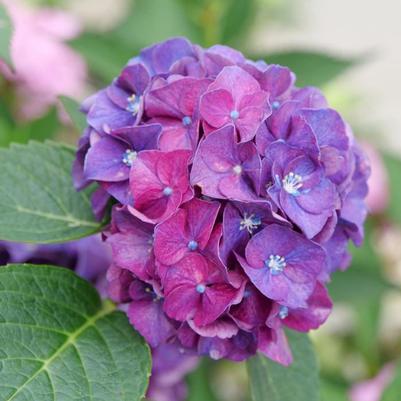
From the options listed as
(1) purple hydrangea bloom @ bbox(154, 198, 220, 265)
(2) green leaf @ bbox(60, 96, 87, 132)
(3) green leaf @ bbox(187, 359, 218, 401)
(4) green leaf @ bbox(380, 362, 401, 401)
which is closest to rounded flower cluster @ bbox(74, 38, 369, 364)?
(1) purple hydrangea bloom @ bbox(154, 198, 220, 265)

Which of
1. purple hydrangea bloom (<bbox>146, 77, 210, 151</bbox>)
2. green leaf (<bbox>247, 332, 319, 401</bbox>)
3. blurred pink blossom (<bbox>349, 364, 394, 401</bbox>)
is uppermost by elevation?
purple hydrangea bloom (<bbox>146, 77, 210, 151</bbox>)

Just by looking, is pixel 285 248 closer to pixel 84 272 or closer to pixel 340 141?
pixel 340 141

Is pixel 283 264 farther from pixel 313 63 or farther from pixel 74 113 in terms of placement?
pixel 313 63

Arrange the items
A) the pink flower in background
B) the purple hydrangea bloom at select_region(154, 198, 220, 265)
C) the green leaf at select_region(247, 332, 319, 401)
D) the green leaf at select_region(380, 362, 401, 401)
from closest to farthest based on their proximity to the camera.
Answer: the purple hydrangea bloom at select_region(154, 198, 220, 265) < the green leaf at select_region(247, 332, 319, 401) < the green leaf at select_region(380, 362, 401, 401) < the pink flower in background

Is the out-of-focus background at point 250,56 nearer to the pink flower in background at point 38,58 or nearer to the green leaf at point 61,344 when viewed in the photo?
the pink flower in background at point 38,58

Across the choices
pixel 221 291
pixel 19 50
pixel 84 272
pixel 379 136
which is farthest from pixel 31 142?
pixel 379 136

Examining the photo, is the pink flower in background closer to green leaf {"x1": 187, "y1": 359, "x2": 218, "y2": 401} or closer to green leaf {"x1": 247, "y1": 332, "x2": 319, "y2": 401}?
green leaf {"x1": 187, "y1": 359, "x2": 218, "y2": 401}

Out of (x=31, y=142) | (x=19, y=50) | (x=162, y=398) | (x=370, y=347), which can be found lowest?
(x=370, y=347)

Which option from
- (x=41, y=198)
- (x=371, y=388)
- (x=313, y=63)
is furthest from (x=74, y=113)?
(x=371, y=388)
